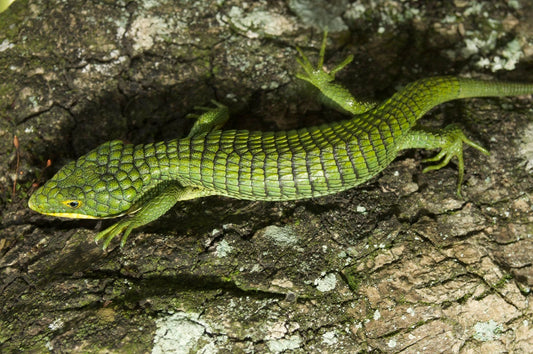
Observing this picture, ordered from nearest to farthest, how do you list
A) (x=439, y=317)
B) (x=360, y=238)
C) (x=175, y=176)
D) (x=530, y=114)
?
(x=439, y=317), (x=360, y=238), (x=175, y=176), (x=530, y=114)

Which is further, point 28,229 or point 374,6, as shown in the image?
point 374,6

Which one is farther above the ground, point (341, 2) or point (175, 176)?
point (341, 2)

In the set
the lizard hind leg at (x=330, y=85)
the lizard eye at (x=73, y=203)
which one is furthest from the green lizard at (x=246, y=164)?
the lizard hind leg at (x=330, y=85)

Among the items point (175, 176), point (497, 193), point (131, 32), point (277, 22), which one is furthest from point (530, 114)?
point (131, 32)

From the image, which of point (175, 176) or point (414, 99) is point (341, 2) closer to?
point (414, 99)

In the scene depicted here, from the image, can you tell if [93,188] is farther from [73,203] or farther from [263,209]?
[263,209]

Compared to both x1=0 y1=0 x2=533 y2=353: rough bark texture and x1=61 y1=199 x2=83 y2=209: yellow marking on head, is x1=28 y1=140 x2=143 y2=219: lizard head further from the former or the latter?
x1=0 y1=0 x2=533 y2=353: rough bark texture

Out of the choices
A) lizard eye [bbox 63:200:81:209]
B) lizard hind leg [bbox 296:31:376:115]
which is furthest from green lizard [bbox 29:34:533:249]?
lizard hind leg [bbox 296:31:376:115]
